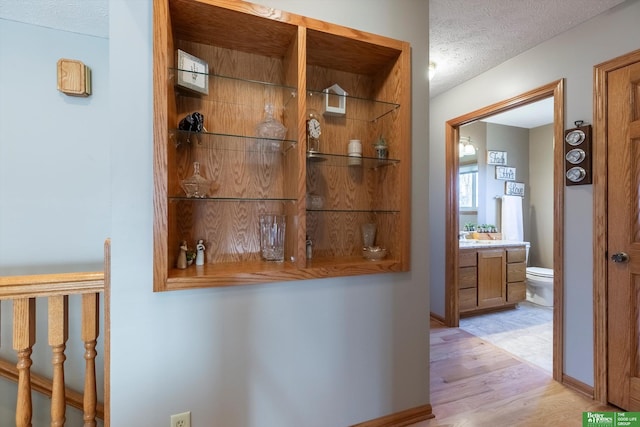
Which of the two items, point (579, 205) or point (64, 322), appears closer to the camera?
point (64, 322)

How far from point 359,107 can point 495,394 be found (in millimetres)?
2086

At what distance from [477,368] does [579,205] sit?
55.1 inches

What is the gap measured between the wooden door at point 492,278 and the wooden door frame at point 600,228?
1.42 m

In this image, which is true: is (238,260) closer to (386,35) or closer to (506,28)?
(386,35)

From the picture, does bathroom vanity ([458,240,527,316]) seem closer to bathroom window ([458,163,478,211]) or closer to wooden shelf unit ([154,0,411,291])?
bathroom window ([458,163,478,211])

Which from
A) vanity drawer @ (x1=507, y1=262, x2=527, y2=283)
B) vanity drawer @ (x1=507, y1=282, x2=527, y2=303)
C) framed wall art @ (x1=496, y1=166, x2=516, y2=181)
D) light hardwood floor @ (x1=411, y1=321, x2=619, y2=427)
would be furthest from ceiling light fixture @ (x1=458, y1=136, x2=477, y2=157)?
light hardwood floor @ (x1=411, y1=321, x2=619, y2=427)

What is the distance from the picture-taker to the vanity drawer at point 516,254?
343 centimetres

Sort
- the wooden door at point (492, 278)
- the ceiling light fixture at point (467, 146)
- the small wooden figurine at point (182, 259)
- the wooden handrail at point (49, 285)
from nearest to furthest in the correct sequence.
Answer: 1. the wooden handrail at point (49, 285)
2. the small wooden figurine at point (182, 259)
3. the wooden door at point (492, 278)
4. the ceiling light fixture at point (467, 146)

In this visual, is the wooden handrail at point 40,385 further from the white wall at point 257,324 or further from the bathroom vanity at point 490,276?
the bathroom vanity at point 490,276

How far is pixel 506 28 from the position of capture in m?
2.00

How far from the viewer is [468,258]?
3.17 metres

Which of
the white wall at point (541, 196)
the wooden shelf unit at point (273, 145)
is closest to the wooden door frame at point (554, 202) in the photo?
the wooden shelf unit at point (273, 145)

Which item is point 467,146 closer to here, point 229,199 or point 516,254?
point 516,254

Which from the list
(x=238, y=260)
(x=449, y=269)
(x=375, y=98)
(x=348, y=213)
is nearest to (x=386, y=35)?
(x=375, y=98)
